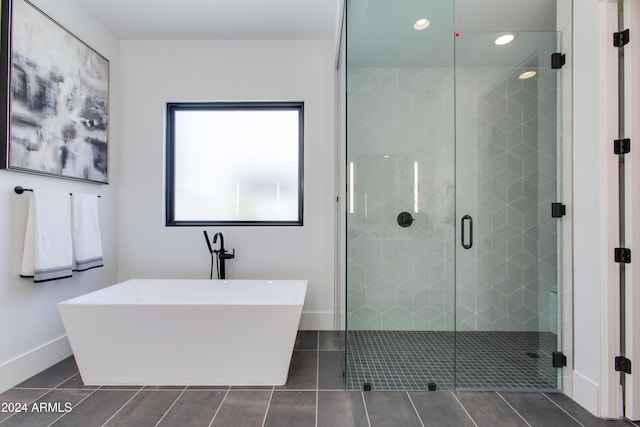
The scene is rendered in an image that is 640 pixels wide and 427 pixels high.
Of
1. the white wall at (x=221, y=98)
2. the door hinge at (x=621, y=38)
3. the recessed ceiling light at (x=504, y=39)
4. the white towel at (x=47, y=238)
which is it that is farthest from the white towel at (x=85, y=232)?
the door hinge at (x=621, y=38)

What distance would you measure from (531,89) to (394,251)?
1417 mm

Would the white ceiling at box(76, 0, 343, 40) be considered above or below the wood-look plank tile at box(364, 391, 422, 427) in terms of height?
above

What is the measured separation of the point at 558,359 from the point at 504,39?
2093mm

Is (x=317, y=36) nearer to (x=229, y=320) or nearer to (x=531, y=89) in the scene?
(x=531, y=89)

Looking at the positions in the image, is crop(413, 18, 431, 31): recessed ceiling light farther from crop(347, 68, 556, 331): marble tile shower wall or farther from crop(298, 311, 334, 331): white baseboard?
crop(298, 311, 334, 331): white baseboard

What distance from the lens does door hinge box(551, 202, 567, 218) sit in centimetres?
193

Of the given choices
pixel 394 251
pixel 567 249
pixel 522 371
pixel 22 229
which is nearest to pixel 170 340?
pixel 22 229

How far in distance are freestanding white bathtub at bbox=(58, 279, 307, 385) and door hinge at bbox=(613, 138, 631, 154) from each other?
6.37ft

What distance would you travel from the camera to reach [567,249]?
191 cm

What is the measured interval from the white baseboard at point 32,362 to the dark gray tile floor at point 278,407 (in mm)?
59

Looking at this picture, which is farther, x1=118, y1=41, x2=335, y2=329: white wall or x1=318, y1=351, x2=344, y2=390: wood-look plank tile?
x1=118, y1=41, x2=335, y2=329: white wall

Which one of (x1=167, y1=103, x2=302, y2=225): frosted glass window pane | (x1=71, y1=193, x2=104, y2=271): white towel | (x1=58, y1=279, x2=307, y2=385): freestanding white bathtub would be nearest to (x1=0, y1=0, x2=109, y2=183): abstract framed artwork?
(x1=71, y1=193, x2=104, y2=271): white towel

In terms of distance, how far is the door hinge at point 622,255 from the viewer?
1.64 m

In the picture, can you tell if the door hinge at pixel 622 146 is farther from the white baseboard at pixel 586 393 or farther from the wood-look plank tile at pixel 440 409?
the wood-look plank tile at pixel 440 409
